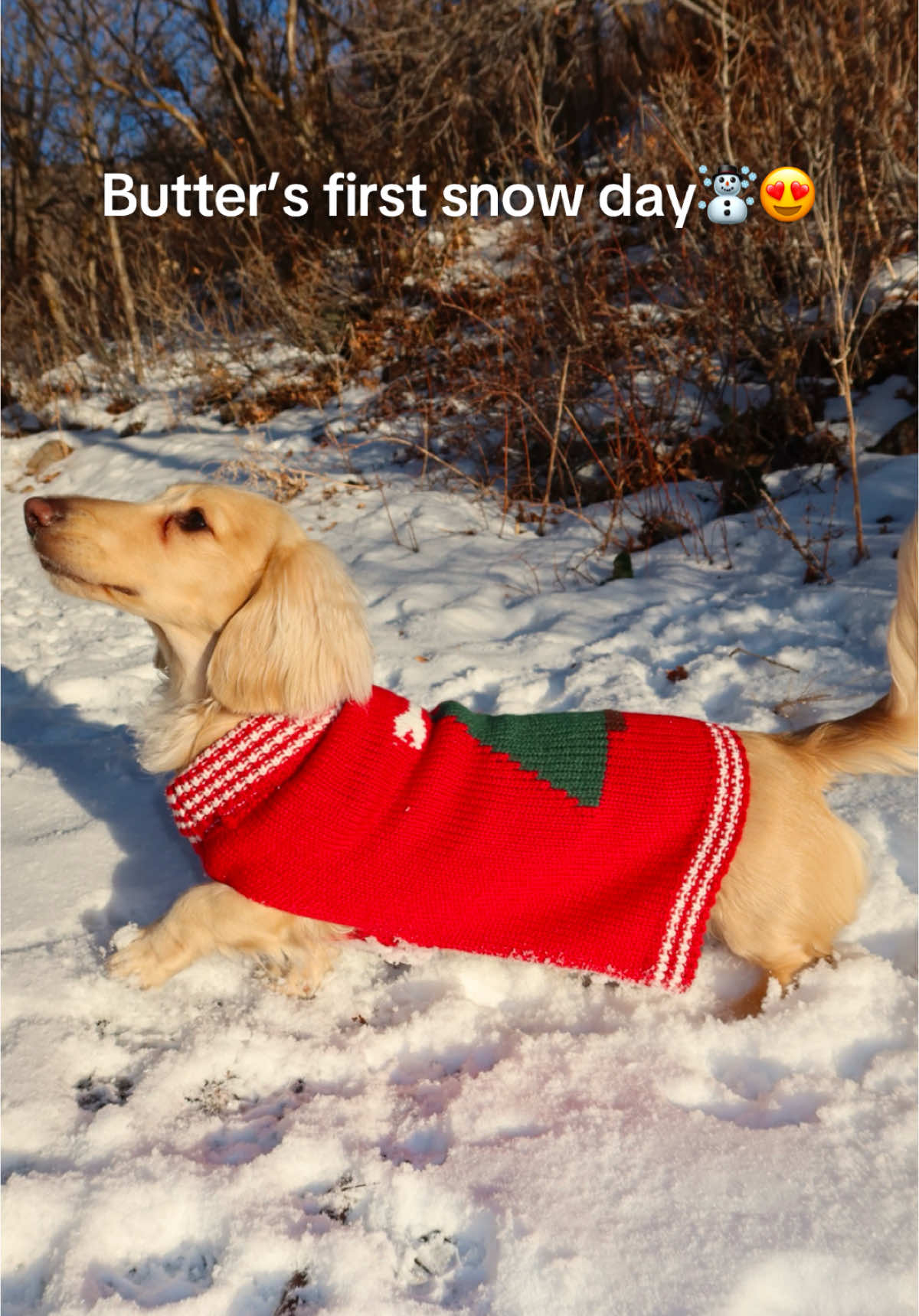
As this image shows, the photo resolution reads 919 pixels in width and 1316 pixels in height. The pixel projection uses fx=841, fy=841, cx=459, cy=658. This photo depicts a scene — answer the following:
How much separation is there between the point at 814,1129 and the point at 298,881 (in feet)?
Result: 4.18

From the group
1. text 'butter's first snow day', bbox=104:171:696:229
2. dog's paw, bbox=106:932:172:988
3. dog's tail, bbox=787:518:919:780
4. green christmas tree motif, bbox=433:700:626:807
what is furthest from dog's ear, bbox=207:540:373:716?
text 'butter's first snow day', bbox=104:171:696:229

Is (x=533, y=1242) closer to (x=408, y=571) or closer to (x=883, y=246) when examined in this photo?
(x=408, y=571)

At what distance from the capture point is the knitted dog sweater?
6.72ft

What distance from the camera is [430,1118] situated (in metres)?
1.91

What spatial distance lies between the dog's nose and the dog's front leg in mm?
1014

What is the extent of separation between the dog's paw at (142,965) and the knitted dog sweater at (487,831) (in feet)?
1.09

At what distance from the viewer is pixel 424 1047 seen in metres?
2.11

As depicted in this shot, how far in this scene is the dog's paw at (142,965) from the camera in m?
2.20

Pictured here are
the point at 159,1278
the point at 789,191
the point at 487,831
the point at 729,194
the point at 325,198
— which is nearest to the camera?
the point at 159,1278

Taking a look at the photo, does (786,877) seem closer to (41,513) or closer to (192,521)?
(192,521)

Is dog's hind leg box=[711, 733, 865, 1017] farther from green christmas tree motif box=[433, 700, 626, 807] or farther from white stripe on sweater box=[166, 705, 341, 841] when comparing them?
white stripe on sweater box=[166, 705, 341, 841]

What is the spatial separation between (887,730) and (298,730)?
4.84 ft

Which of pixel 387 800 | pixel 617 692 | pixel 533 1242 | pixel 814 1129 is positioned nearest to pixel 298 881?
pixel 387 800

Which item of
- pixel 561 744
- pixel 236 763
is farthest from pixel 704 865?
pixel 236 763
